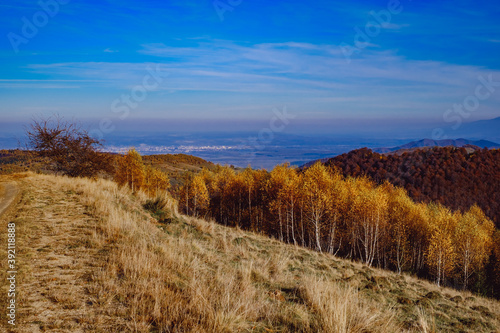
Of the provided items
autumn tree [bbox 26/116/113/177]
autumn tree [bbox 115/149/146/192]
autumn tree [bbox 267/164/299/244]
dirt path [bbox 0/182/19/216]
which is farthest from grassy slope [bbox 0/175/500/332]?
autumn tree [bbox 115/149/146/192]

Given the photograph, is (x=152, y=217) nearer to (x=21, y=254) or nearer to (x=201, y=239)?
(x=201, y=239)

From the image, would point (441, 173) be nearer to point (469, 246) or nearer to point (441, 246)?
point (469, 246)

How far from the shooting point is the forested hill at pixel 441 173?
9312cm

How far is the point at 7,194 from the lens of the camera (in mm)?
10977

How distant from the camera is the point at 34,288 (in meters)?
4.79

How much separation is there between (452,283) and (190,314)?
183 ft

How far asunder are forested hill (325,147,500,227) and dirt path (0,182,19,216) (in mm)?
86798

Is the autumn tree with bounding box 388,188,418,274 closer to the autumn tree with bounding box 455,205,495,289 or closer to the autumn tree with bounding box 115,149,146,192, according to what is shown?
the autumn tree with bounding box 455,205,495,289

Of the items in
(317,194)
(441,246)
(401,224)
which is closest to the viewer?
(317,194)

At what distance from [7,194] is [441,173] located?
121384 mm

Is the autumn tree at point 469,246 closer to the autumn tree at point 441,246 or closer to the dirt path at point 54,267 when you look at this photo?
the autumn tree at point 441,246

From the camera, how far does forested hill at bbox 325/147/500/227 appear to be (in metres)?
93.1

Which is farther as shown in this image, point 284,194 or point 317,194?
point 284,194

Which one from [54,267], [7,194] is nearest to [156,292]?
[54,267]
